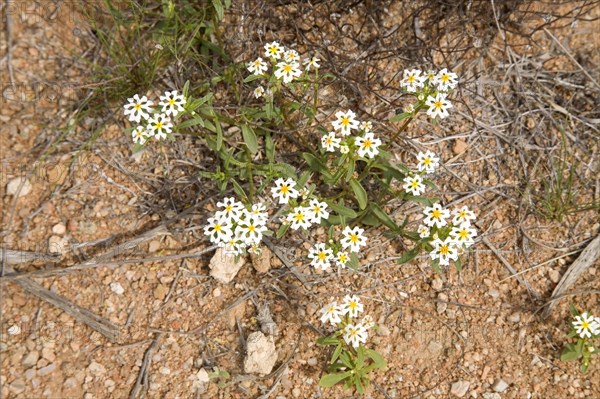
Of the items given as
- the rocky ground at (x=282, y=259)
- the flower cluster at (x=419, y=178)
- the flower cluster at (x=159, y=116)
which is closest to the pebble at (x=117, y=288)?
the rocky ground at (x=282, y=259)

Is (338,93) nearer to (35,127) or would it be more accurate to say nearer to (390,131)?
(390,131)

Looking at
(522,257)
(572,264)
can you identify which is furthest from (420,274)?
(572,264)

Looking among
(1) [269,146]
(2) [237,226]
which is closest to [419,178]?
(1) [269,146]

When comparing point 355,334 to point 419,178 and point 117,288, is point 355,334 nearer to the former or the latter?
point 419,178

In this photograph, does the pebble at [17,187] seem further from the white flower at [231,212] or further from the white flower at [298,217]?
the white flower at [298,217]

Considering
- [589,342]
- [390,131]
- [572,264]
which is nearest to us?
[589,342]
